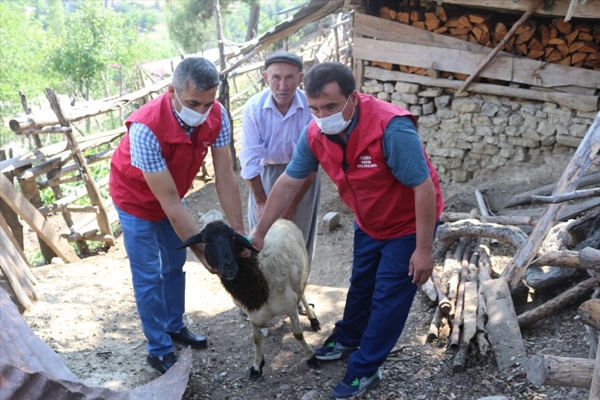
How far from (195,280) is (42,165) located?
295 cm

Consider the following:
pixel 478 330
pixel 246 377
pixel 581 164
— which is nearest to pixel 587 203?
pixel 581 164

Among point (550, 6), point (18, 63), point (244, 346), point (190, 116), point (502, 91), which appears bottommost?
point (18, 63)

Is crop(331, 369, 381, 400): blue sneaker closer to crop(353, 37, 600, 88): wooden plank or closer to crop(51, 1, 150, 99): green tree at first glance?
crop(353, 37, 600, 88): wooden plank

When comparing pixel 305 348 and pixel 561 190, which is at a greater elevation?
pixel 561 190

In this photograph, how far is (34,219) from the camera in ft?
24.6

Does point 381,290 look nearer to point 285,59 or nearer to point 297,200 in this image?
point 297,200

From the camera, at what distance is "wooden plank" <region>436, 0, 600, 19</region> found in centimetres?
662

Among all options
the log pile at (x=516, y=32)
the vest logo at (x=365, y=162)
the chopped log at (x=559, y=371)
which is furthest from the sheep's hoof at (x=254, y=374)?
the log pile at (x=516, y=32)

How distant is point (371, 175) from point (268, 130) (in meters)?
1.62

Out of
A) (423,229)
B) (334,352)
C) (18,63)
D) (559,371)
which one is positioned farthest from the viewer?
(18,63)

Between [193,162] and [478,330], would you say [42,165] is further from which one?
[478,330]

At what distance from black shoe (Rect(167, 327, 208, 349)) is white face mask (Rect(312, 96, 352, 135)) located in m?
2.47

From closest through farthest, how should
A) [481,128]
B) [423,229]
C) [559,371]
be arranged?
[559,371], [423,229], [481,128]

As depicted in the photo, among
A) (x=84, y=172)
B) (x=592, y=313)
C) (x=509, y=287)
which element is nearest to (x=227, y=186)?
(x=509, y=287)
